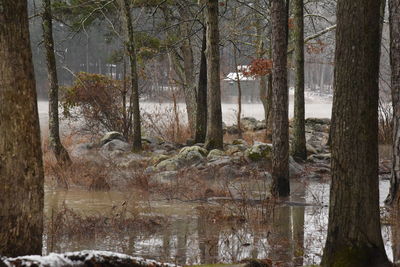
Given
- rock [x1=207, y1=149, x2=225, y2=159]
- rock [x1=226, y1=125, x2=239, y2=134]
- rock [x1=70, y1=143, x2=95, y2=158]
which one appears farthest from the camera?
rock [x1=226, y1=125, x2=239, y2=134]

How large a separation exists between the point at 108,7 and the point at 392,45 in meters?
16.8

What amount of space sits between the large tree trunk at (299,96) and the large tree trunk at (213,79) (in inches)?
93.7

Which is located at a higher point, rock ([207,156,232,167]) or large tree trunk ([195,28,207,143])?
large tree trunk ([195,28,207,143])

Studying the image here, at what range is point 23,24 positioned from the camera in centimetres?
473

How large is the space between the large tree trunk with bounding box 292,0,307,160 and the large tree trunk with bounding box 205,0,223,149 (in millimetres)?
2380

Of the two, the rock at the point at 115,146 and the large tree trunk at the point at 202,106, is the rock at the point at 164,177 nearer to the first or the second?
the rock at the point at 115,146

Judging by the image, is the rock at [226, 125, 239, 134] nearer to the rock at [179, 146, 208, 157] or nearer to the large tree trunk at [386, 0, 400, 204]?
the rock at [179, 146, 208, 157]

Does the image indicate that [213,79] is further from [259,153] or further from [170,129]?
[170,129]

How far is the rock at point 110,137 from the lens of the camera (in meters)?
19.0

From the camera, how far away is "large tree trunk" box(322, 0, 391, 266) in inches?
204

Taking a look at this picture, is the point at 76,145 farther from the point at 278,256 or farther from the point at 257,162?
the point at 278,256

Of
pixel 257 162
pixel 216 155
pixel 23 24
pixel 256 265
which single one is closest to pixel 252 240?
pixel 256 265

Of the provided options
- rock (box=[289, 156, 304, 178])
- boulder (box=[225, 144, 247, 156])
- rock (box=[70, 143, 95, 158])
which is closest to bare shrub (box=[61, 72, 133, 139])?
rock (box=[70, 143, 95, 158])

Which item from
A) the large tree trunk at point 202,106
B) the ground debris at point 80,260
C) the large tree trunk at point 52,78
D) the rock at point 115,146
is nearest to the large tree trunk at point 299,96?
the large tree trunk at point 202,106
